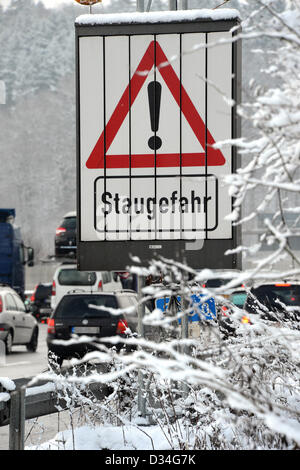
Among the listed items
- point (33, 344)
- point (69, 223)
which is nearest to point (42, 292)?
point (69, 223)

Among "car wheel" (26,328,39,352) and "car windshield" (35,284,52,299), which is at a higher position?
"car wheel" (26,328,39,352)

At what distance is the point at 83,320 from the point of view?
18.7 meters

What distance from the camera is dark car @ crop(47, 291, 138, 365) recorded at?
18016 mm

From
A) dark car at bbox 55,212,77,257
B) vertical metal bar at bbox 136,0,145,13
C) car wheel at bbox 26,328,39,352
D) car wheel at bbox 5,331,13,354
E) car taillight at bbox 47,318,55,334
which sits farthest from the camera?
dark car at bbox 55,212,77,257

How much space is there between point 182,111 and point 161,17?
63 centimetres

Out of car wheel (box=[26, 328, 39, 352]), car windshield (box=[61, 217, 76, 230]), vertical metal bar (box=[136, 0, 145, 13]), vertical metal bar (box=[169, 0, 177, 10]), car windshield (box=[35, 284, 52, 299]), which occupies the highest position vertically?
vertical metal bar (box=[169, 0, 177, 10])

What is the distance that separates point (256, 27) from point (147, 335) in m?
4.27

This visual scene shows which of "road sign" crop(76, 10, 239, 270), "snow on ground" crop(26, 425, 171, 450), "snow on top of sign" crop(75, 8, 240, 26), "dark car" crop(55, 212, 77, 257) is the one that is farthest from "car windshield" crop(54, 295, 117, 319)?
"dark car" crop(55, 212, 77, 257)

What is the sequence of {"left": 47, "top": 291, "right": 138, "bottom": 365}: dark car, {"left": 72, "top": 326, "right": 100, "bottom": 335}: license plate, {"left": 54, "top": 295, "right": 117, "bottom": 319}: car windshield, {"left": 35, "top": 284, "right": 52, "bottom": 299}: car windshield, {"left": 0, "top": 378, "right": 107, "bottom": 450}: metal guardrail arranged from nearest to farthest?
{"left": 0, "top": 378, "right": 107, "bottom": 450}: metal guardrail < {"left": 47, "top": 291, "right": 138, "bottom": 365}: dark car < {"left": 72, "top": 326, "right": 100, "bottom": 335}: license plate < {"left": 54, "top": 295, "right": 117, "bottom": 319}: car windshield < {"left": 35, "top": 284, "right": 52, "bottom": 299}: car windshield

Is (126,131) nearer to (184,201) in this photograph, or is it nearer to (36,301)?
(184,201)

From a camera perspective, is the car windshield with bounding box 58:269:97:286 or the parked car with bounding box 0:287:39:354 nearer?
the parked car with bounding box 0:287:39:354

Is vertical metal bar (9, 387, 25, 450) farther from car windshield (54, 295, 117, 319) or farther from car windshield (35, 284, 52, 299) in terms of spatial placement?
car windshield (35, 284, 52, 299)

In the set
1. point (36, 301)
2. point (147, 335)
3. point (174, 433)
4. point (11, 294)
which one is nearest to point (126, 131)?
point (147, 335)

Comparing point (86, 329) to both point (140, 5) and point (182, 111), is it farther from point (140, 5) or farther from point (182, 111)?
point (182, 111)
